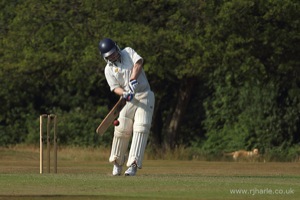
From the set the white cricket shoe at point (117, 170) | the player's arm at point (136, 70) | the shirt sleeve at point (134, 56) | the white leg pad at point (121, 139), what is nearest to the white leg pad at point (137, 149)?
the white leg pad at point (121, 139)

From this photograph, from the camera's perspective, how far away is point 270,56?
29531 millimetres

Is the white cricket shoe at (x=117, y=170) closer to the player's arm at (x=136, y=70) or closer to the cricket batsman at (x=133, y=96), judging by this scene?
the cricket batsman at (x=133, y=96)

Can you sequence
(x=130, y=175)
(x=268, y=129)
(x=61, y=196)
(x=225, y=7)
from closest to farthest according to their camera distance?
(x=61, y=196) < (x=130, y=175) < (x=225, y=7) < (x=268, y=129)

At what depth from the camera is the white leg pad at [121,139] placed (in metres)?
16.0

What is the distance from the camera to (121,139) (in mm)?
16078

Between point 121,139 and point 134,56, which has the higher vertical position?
point 134,56

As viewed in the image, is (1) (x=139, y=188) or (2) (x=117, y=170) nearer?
(1) (x=139, y=188)

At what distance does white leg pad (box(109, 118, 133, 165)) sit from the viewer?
16.0 meters

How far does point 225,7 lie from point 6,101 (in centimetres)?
1230

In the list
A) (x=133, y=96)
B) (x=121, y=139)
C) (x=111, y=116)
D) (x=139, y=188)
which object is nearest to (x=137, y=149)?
(x=121, y=139)

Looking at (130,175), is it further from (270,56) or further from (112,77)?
(270,56)

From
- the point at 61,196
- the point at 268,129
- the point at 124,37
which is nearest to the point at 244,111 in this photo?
the point at 268,129

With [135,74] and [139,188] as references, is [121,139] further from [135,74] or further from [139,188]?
[139,188]

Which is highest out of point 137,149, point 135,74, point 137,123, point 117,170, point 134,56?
point 134,56
